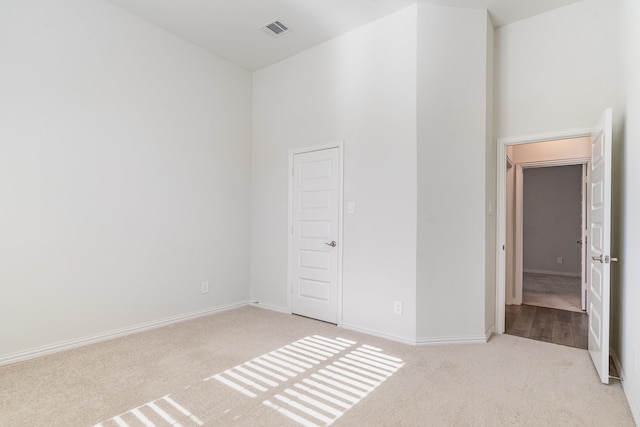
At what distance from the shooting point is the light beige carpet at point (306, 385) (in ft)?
6.31

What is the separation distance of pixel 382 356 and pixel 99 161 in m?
3.07

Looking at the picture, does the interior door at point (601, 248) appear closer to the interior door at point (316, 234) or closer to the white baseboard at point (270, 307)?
the interior door at point (316, 234)

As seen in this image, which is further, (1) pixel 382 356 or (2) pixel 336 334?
(2) pixel 336 334

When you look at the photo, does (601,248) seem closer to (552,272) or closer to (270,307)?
A: (270,307)

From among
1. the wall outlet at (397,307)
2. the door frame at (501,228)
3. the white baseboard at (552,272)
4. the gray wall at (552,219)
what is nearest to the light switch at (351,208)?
the wall outlet at (397,307)

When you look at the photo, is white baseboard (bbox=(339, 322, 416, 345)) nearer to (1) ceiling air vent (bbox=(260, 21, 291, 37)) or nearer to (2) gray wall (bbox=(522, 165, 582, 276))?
(1) ceiling air vent (bbox=(260, 21, 291, 37))

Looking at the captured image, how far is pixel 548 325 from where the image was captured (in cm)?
364

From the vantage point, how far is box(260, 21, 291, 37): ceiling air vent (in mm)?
3451

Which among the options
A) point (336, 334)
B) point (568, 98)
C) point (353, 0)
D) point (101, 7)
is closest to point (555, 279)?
point (568, 98)

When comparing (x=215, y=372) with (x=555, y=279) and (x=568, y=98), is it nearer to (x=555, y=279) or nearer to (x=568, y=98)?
(x=568, y=98)

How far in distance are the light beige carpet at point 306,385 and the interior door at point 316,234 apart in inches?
26.2

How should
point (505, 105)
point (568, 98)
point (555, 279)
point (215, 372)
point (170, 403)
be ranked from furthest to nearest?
point (555, 279) → point (505, 105) → point (568, 98) → point (215, 372) → point (170, 403)

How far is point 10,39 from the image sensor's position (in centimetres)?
259

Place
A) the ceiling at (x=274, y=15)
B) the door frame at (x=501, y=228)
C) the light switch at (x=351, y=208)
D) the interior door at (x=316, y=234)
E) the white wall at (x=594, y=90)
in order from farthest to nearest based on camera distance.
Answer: the interior door at (x=316, y=234)
the light switch at (x=351, y=208)
the door frame at (x=501, y=228)
the ceiling at (x=274, y=15)
the white wall at (x=594, y=90)
